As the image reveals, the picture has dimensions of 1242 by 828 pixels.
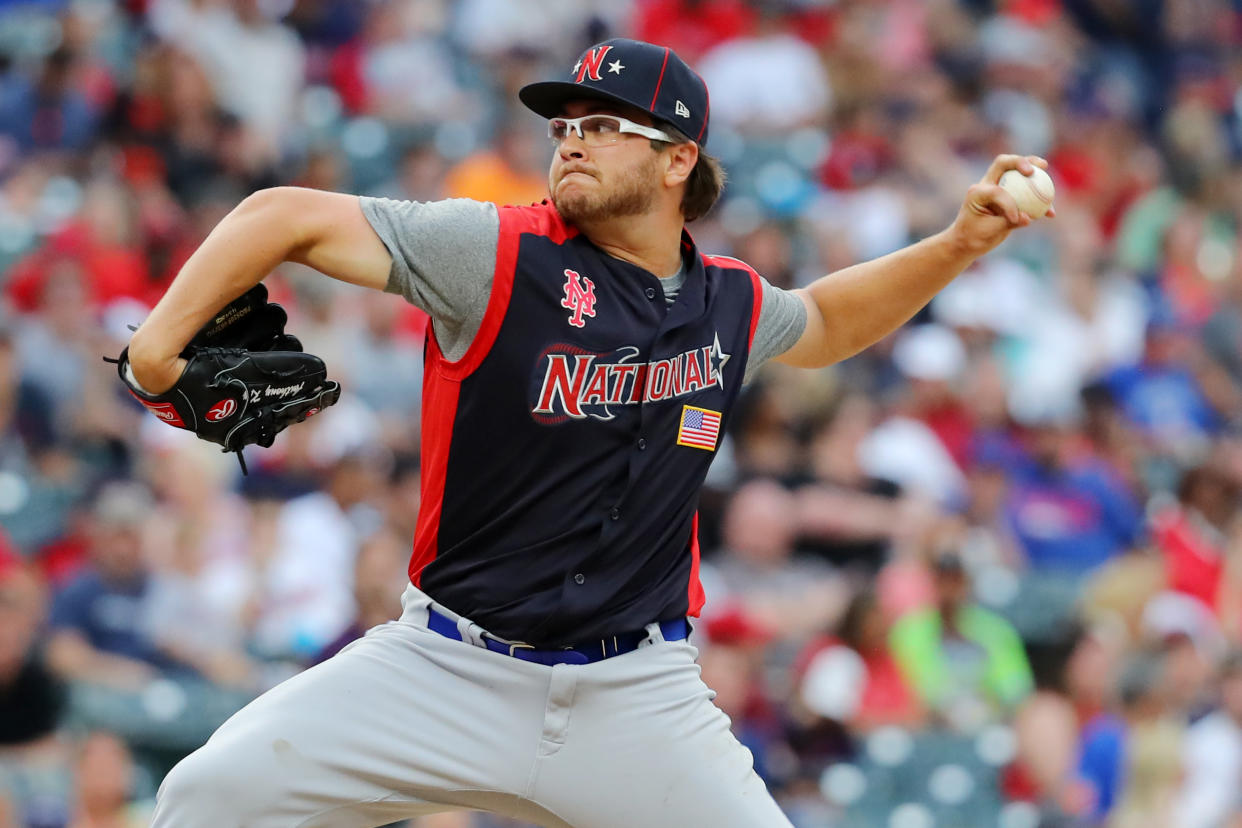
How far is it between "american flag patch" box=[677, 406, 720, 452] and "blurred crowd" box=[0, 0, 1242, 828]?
2901 mm

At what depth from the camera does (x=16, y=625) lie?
20.4 feet

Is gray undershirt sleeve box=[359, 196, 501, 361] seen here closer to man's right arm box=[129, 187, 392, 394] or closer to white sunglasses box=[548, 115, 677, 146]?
man's right arm box=[129, 187, 392, 394]

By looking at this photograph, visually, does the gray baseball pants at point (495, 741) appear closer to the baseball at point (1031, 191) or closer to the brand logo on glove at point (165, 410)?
the brand logo on glove at point (165, 410)

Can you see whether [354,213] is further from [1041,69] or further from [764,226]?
[1041,69]

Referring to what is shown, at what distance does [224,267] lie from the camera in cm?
330

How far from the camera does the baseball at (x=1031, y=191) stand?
13.1 ft

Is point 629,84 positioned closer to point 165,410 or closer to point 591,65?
point 591,65

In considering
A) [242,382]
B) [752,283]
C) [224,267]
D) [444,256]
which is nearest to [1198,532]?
[752,283]

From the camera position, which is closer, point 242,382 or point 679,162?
point 242,382

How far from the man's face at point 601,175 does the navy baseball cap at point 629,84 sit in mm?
48

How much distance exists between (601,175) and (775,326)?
647mm

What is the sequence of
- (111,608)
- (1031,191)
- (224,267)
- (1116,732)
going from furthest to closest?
(1116,732), (111,608), (1031,191), (224,267)

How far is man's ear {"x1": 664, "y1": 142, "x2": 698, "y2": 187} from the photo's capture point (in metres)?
3.96

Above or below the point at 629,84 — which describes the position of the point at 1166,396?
below
